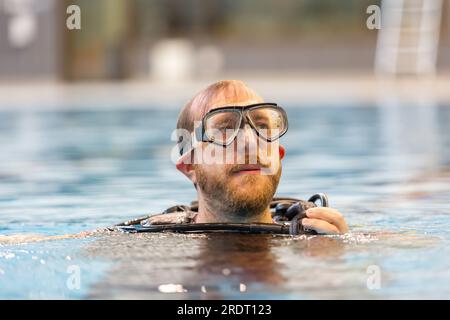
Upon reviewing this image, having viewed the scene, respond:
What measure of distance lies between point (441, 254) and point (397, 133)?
7.15 metres

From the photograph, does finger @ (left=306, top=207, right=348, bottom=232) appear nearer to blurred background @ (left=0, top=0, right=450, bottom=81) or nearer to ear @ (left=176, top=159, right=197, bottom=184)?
ear @ (left=176, top=159, right=197, bottom=184)

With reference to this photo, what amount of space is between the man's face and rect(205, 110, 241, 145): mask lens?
0.03 metres

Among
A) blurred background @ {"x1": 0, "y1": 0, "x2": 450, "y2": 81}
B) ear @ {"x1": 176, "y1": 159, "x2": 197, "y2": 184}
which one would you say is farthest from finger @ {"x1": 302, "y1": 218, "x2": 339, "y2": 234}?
blurred background @ {"x1": 0, "y1": 0, "x2": 450, "y2": 81}

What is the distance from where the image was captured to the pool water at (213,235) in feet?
10.8

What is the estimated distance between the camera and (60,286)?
3.29 metres

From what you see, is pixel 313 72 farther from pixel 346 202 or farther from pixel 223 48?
pixel 346 202

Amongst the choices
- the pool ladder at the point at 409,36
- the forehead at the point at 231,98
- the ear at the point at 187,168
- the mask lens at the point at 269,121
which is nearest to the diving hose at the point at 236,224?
the ear at the point at 187,168

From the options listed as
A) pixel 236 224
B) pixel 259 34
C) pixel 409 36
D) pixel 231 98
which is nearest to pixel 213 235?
pixel 236 224

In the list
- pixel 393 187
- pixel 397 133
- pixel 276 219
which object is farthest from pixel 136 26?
pixel 276 219

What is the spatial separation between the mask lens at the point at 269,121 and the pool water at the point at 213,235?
14.1 inches

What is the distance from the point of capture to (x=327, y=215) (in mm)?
4117

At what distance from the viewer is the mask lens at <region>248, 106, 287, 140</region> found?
4.07 m

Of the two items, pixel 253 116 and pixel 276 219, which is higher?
pixel 253 116

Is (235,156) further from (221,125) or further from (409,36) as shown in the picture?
(409,36)
